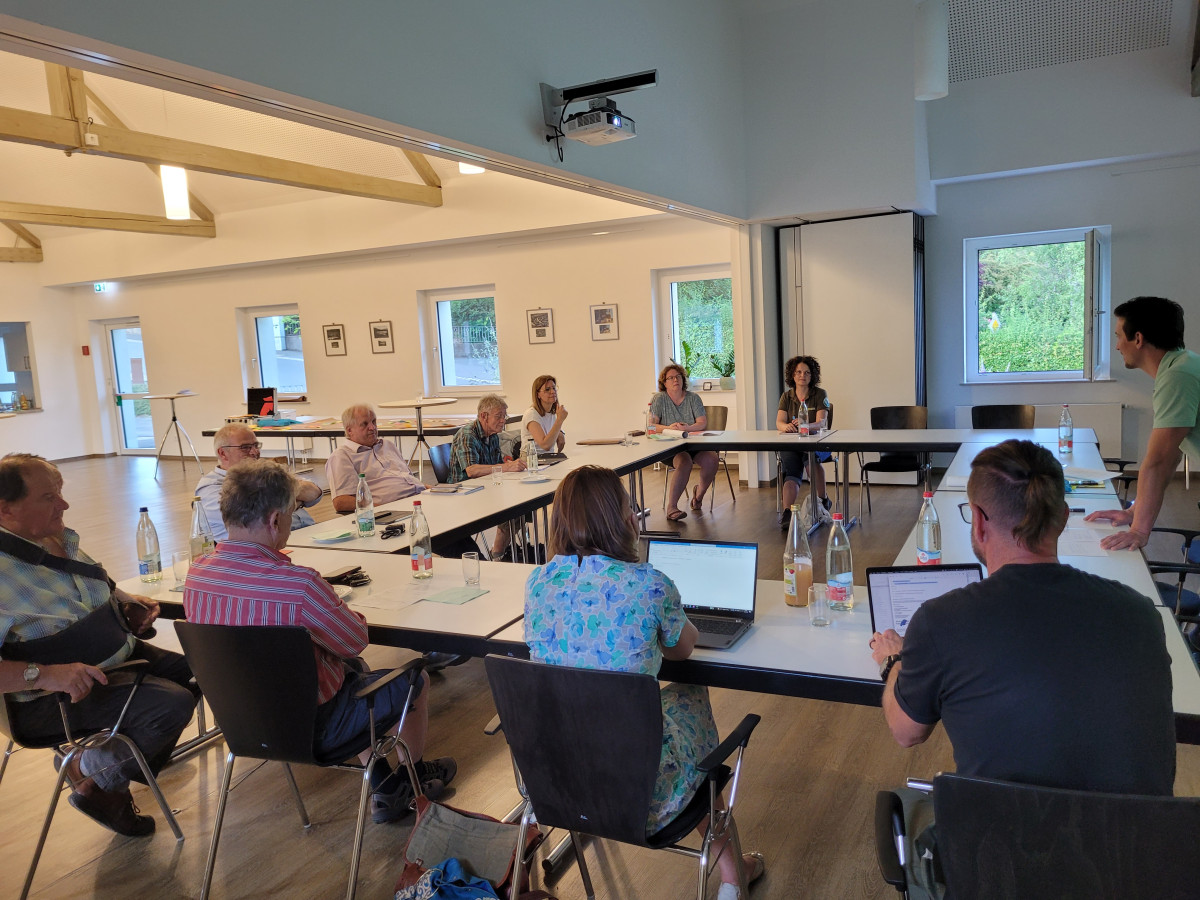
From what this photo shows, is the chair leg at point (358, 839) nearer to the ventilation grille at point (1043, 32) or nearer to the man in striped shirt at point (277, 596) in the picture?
the man in striped shirt at point (277, 596)

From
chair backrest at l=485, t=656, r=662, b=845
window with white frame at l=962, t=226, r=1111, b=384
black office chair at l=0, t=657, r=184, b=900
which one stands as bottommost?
black office chair at l=0, t=657, r=184, b=900

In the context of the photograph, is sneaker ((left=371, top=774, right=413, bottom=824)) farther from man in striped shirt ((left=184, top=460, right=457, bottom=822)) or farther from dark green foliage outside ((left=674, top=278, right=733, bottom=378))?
dark green foliage outside ((left=674, top=278, right=733, bottom=378))

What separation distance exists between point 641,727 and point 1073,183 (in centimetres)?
740

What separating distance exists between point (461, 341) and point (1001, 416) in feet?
21.0

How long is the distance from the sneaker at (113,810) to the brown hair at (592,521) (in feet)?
5.77

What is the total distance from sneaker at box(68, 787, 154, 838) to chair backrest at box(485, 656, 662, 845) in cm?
157

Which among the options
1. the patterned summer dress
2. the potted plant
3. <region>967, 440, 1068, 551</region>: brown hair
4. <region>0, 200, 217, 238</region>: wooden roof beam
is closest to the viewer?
Result: <region>967, 440, 1068, 551</region>: brown hair

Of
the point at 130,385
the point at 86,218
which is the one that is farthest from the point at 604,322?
the point at 130,385

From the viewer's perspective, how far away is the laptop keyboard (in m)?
2.15

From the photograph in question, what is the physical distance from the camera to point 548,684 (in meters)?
1.70

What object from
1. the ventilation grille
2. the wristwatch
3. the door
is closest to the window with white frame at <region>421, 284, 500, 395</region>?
the door

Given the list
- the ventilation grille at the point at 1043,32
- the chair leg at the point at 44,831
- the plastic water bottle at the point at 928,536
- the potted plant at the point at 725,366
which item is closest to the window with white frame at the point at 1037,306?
the ventilation grille at the point at 1043,32

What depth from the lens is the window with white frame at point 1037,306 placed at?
7297 millimetres

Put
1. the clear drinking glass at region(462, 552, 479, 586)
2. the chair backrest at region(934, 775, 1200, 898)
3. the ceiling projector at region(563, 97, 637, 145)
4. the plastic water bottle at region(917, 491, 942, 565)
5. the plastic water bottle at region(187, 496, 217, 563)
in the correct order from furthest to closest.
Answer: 1. the ceiling projector at region(563, 97, 637, 145)
2. the plastic water bottle at region(187, 496, 217, 563)
3. the clear drinking glass at region(462, 552, 479, 586)
4. the plastic water bottle at region(917, 491, 942, 565)
5. the chair backrest at region(934, 775, 1200, 898)
